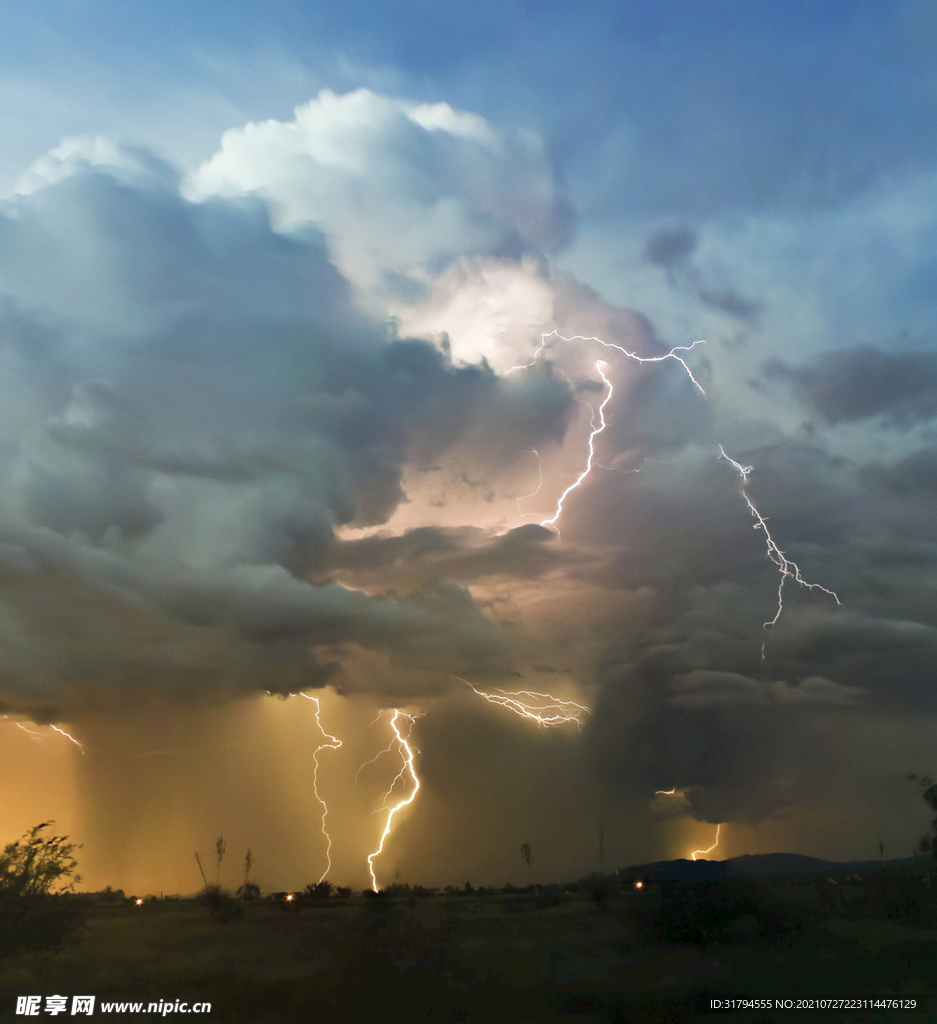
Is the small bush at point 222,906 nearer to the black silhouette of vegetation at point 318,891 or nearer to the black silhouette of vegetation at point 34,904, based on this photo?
the black silhouette of vegetation at point 318,891

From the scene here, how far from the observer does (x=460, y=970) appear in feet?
98.9

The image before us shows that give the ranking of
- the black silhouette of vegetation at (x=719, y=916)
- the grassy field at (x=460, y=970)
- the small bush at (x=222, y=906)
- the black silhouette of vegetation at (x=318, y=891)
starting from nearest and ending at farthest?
the grassy field at (x=460, y=970) < the black silhouette of vegetation at (x=719, y=916) < the small bush at (x=222, y=906) < the black silhouette of vegetation at (x=318, y=891)

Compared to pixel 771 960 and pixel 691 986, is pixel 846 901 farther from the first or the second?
pixel 691 986

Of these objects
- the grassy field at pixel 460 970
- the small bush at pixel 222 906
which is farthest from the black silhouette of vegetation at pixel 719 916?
the small bush at pixel 222 906

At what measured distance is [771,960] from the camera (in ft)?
111

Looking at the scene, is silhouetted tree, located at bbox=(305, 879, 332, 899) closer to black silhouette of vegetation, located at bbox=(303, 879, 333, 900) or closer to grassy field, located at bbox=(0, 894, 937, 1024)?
black silhouette of vegetation, located at bbox=(303, 879, 333, 900)

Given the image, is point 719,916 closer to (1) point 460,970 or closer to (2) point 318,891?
(1) point 460,970

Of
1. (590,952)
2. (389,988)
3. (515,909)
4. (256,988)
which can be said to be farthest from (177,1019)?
(515,909)

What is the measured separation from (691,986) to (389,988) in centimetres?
1216

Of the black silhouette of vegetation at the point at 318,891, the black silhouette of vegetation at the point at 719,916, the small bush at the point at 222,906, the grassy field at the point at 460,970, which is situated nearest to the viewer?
the grassy field at the point at 460,970

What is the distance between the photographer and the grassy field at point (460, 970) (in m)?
25.8

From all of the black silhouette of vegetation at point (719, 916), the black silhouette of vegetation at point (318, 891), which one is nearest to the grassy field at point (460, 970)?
the black silhouette of vegetation at point (719, 916)

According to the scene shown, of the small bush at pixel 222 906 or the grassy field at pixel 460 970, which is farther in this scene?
the small bush at pixel 222 906

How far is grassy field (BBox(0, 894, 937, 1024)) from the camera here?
84.5 ft
